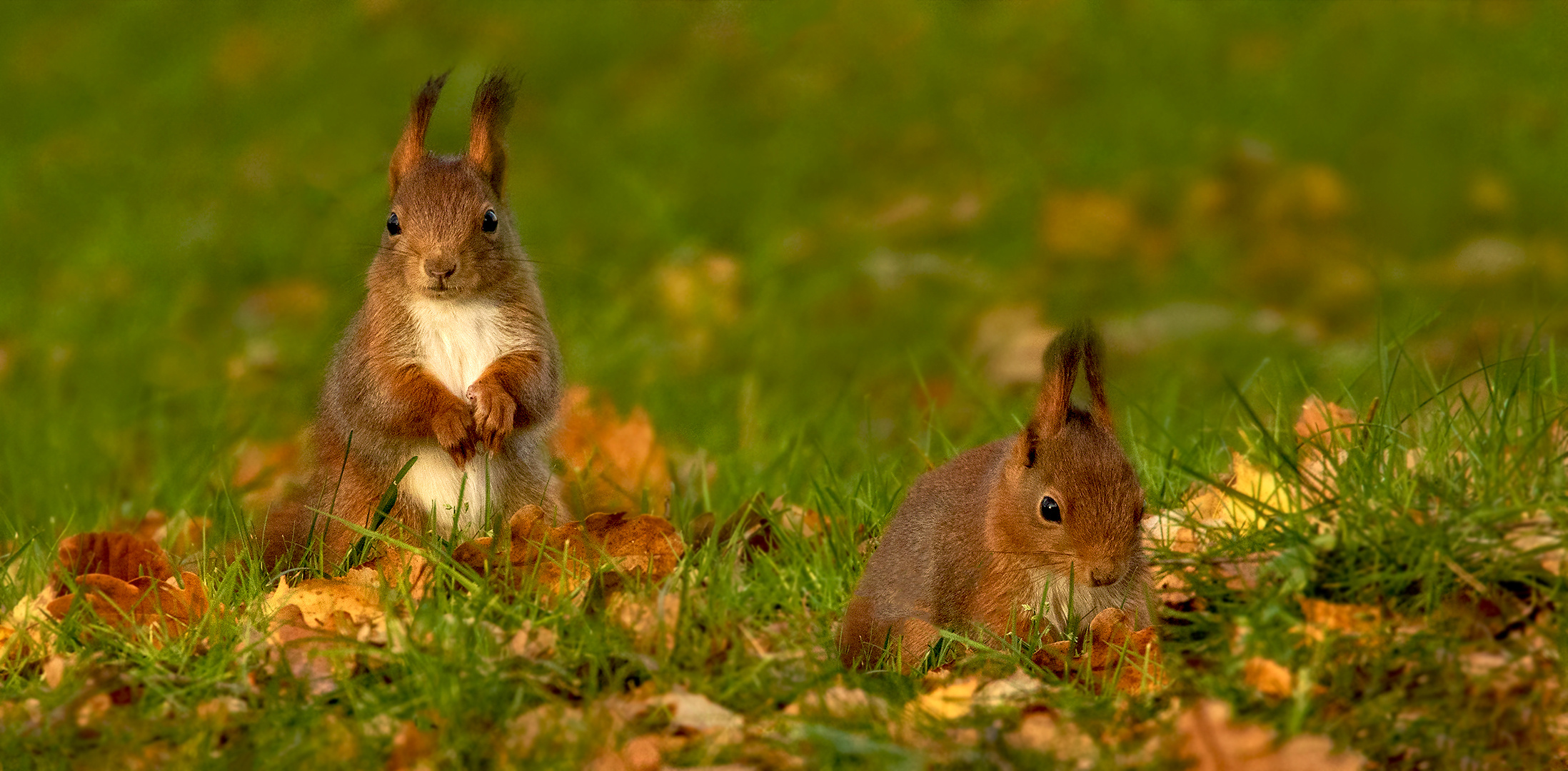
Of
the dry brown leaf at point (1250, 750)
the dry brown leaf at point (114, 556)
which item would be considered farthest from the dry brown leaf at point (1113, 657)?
the dry brown leaf at point (114, 556)

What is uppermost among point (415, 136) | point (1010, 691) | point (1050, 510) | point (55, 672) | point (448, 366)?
point (415, 136)

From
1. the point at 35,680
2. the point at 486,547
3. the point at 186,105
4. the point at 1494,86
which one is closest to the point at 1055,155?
the point at 1494,86

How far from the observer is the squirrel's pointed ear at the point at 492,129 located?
4000 millimetres

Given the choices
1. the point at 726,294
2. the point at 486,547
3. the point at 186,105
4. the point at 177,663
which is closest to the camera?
the point at 177,663

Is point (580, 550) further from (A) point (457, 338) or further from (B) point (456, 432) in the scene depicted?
(A) point (457, 338)

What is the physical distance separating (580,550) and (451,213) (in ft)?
2.62

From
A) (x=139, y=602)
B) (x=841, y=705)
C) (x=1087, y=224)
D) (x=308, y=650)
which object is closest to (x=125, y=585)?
(x=139, y=602)

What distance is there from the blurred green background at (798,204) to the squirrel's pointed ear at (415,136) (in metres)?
1.32

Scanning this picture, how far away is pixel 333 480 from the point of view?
4125 millimetres

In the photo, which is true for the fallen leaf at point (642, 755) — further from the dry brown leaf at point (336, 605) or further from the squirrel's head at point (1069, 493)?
the squirrel's head at point (1069, 493)

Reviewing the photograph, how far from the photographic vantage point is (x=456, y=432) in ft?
12.6

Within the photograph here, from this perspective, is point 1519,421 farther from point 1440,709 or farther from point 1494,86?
point 1494,86

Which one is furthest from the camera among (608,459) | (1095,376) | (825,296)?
(825,296)

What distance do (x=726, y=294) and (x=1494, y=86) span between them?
438 centimetres
